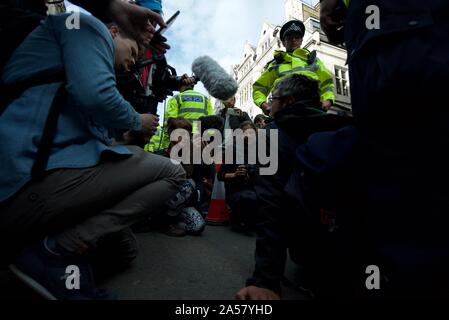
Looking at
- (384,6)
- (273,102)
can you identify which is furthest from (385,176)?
(273,102)

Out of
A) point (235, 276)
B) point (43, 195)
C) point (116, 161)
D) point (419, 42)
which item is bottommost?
point (235, 276)

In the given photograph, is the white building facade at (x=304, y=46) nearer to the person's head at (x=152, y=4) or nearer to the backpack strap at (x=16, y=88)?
the person's head at (x=152, y=4)

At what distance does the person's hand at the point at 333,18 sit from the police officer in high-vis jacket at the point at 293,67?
7.16 feet

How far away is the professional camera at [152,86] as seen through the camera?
1847 millimetres

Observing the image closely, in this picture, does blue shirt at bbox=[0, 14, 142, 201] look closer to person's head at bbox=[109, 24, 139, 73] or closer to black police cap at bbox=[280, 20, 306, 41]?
person's head at bbox=[109, 24, 139, 73]

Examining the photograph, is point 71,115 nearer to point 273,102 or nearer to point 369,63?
point 369,63

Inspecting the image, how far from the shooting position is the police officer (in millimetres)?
698

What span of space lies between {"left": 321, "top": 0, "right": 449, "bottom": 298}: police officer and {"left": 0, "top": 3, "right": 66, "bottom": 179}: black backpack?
1081 mm

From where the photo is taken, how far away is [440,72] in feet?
2.24

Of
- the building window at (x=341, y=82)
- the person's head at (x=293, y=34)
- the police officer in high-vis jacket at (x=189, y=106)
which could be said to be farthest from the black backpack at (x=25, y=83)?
the building window at (x=341, y=82)

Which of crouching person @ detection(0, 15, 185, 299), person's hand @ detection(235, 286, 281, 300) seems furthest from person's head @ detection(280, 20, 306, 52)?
person's hand @ detection(235, 286, 281, 300)

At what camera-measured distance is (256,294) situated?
3.44 ft

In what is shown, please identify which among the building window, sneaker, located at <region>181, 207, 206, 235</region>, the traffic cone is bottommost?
sneaker, located at <region>181, 207, 206, 235</region>

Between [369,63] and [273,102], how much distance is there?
96 centimetres
